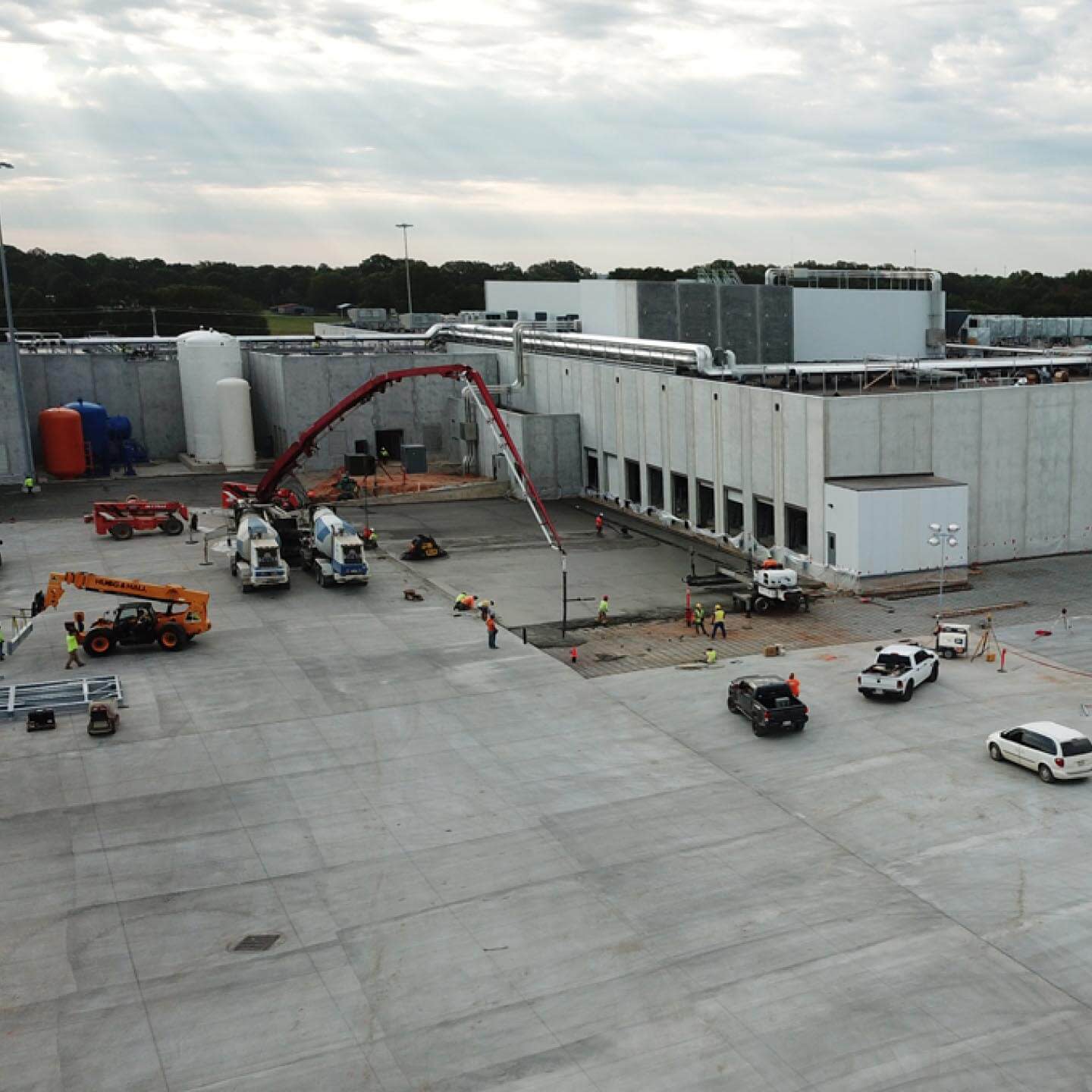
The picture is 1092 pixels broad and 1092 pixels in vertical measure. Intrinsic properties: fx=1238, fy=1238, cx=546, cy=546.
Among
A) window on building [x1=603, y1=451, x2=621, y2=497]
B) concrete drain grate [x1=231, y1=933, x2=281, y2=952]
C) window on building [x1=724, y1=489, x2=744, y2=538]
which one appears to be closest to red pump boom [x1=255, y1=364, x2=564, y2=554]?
window on building [x1=603, y1=451, x2=621, y2=497]

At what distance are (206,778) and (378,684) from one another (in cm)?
839

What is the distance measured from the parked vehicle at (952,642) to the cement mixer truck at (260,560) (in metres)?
25.9

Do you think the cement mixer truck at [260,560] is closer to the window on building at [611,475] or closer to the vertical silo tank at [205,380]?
the window on building at [611,475]

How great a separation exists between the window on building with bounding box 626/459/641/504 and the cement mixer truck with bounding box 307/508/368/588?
21.0 m

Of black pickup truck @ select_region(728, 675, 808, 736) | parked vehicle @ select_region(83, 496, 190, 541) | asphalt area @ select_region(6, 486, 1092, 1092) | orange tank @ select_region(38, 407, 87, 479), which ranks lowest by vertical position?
asphalt area @ select_region(6, 486, 1092, 1092)

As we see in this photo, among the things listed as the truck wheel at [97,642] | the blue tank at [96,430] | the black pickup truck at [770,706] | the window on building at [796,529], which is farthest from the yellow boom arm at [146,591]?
the blue tank at [96,430]

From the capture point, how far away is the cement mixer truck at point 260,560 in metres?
50.4

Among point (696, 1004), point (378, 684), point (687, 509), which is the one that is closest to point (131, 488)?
point (687, 509)

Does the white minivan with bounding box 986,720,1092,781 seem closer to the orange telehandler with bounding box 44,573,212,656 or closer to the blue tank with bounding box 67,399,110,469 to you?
the orange telehandler with bounding box 44,573,212,656

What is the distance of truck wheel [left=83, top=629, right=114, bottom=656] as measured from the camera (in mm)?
42031

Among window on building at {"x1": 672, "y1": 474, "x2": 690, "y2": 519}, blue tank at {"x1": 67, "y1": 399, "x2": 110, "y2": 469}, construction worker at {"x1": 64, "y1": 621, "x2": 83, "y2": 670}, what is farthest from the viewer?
blue tank at {"x1": 67, "y1": 399, "x2": 110, "y2": 469}

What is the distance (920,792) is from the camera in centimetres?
2902

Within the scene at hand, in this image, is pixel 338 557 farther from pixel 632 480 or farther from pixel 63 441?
pixel 63 441

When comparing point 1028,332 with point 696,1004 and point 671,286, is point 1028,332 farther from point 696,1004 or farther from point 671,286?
point 696,1004
